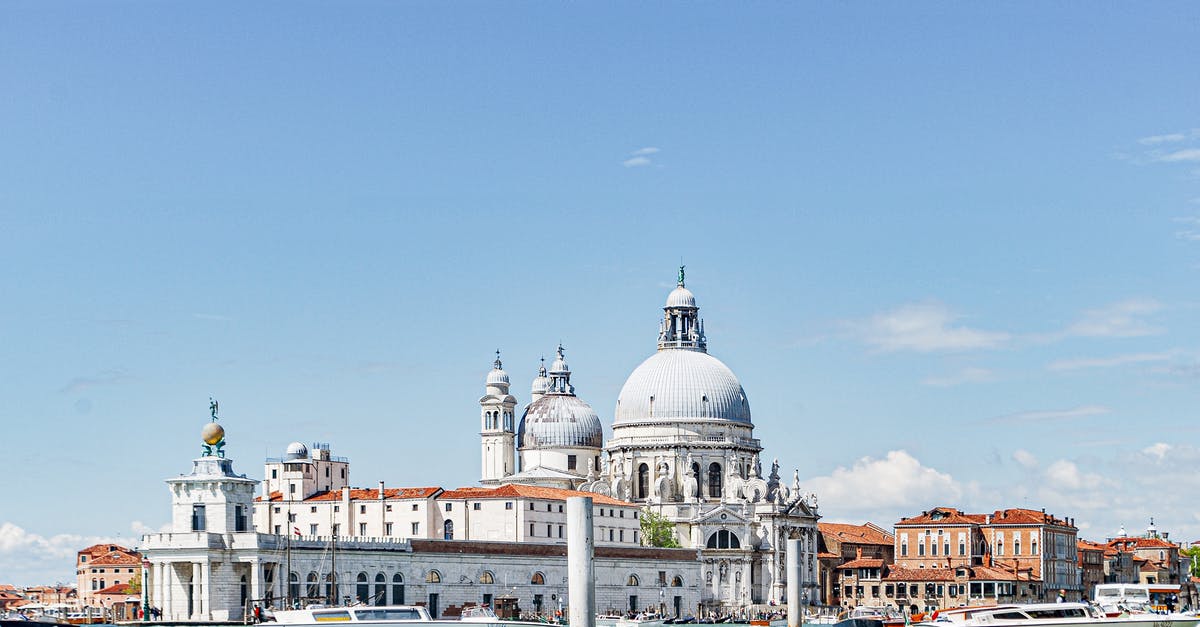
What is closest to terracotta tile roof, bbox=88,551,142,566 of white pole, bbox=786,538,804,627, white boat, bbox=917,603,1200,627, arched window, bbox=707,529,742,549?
arched window, bbox=707,529,742,549

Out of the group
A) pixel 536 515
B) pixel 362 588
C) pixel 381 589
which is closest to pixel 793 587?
pixel 381 589

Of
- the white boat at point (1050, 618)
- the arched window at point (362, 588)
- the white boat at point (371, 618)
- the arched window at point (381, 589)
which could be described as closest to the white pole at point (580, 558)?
the white boat at point (371, 618)

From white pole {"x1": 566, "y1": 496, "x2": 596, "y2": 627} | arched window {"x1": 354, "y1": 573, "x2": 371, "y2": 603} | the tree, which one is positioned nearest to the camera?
white pole {"x1": 566, "y1": 496, "x2": 596, "y2": 627}

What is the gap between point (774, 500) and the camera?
4793 inches

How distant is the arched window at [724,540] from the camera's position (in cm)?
11944

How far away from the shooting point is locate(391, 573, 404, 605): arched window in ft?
302

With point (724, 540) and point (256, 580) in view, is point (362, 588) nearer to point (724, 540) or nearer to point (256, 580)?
point (256, 580)

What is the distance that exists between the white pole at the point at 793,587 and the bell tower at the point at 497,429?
4857 cm

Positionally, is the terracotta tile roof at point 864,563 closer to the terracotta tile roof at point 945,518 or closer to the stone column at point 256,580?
the terracotta tile roof at point 945,518

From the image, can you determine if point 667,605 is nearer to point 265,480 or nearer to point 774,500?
point 774,500

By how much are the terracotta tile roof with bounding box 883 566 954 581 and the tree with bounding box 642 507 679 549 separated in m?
15.8

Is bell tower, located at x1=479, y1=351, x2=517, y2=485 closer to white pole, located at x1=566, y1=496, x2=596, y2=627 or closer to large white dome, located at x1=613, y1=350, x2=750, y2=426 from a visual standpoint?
large white dome, located at x1=613, y1=350, x2=750, y2=426

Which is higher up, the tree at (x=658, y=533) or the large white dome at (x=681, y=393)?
the large white dome at (x=681, y=393)

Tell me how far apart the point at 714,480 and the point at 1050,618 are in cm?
6887
